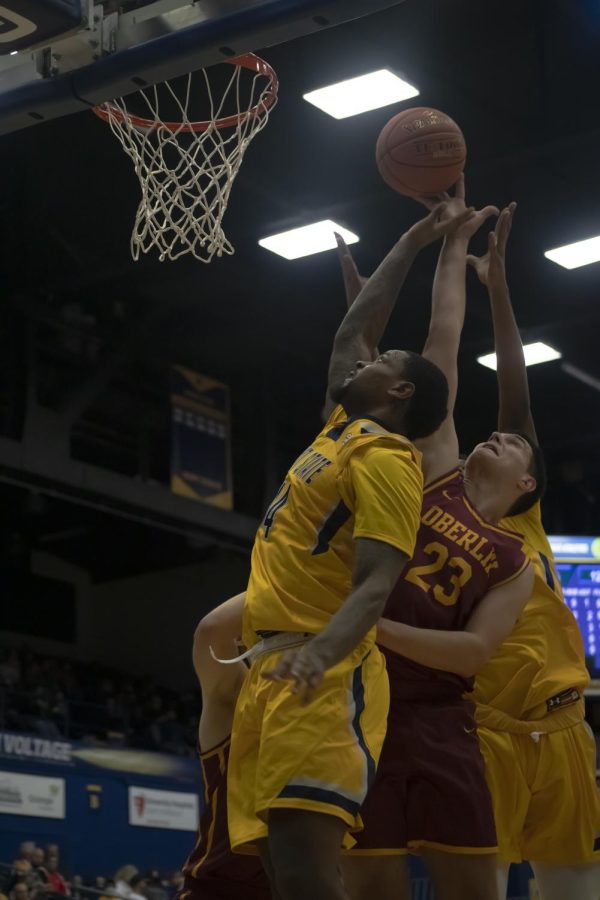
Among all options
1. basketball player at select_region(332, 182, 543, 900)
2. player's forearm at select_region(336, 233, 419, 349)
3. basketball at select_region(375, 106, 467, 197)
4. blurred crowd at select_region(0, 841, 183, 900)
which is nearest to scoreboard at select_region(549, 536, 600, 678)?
blurred crowd at select_region(0, 841, 183, 900)

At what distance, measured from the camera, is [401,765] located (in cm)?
349

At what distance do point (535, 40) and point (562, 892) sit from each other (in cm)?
664

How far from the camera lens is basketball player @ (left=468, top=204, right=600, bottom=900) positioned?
13.0 feet

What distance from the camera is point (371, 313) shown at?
12.6ft

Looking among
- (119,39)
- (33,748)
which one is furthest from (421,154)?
(33,748)

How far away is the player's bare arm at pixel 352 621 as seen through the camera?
2.80 metres

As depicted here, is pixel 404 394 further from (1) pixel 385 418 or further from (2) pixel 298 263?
(2) pixel 298 263

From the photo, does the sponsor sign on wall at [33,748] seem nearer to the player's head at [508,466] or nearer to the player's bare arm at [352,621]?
the player's head at [508,466]

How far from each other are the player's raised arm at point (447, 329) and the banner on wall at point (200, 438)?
38.7ft

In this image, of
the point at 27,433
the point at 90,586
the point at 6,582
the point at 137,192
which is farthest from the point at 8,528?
the point at 137,192

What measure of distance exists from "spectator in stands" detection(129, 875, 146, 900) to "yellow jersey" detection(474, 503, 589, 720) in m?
10.3

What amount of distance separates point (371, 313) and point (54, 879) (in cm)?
1084

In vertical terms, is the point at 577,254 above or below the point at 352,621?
above

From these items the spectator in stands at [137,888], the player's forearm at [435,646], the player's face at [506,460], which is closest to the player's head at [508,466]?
the player's face at [506,460]
